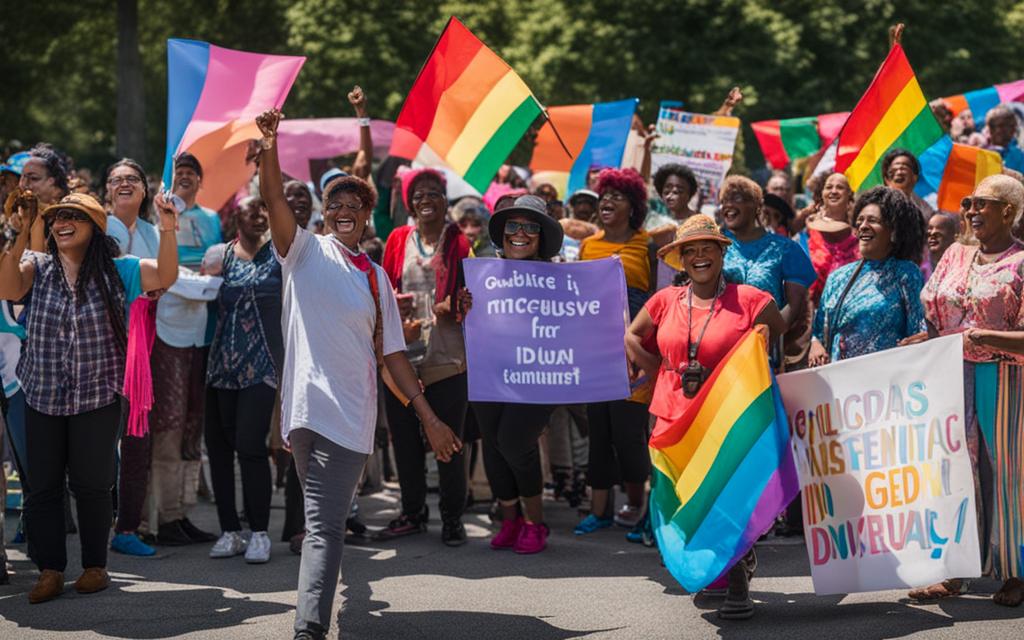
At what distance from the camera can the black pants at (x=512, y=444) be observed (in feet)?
25.2

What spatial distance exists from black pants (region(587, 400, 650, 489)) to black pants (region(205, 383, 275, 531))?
6.82 ft

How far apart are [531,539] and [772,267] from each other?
2157 millimetres

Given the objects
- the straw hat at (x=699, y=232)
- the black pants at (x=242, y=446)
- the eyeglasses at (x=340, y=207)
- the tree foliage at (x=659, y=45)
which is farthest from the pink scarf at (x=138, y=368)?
the tree foliage at (x=659, y=45)

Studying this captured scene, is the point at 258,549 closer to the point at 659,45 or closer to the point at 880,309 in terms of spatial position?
the point at 880,309

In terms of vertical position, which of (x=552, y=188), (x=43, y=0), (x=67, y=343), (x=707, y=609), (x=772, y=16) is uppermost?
(x=43, y=0)

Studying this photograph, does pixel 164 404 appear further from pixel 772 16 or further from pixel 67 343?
pixel 772 16

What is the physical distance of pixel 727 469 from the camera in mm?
6031

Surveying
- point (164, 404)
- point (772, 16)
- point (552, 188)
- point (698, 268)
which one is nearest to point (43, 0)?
point (772, 16)

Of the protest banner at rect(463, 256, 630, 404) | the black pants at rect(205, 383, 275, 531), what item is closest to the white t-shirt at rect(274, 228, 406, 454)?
the protest banner at rect(463, 256, 630, 404)

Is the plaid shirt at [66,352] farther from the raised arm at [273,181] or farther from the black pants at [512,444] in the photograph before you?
the black pants at [512,444]

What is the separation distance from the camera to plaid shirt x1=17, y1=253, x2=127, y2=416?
660cm

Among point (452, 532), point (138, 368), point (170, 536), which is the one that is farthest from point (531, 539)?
point (138, 368)

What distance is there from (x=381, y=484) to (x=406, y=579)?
10.9 feet

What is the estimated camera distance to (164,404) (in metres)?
8.15
